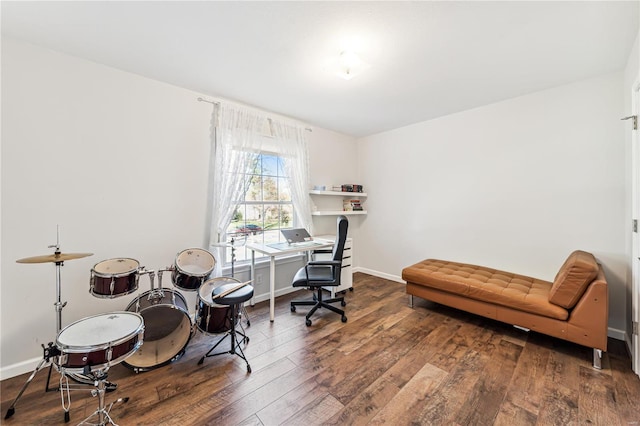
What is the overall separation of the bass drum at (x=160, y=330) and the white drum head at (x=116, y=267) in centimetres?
24

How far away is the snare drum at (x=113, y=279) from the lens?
5.76 feet

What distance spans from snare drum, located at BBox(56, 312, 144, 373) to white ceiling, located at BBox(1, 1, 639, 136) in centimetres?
202

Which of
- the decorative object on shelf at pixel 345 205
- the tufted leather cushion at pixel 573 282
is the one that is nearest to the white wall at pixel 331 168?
the decorative object on shelf at pixel 345 205

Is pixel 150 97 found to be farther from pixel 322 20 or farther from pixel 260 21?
pixel 322 20

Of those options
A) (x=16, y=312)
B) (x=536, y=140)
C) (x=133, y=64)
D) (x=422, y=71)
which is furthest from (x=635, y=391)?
(x=133, y=64)

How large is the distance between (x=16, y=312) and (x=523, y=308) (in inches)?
166

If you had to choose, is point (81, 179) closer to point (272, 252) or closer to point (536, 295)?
point (272, 252)

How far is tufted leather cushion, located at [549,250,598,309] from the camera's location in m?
1.91

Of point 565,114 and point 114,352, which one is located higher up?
point 565,114

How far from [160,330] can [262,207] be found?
1834 mm

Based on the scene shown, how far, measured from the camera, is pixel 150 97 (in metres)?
2.42

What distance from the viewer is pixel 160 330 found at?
6.41ft

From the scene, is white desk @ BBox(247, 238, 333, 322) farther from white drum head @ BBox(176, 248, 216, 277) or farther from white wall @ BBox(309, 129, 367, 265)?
white wall @ BBox(309, 129, 367, 265)

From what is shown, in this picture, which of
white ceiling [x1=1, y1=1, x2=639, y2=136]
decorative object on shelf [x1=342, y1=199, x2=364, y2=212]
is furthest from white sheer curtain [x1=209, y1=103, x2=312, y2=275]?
decorative object on shelf [x1=342, y1=199, x2=364, y2=212]
